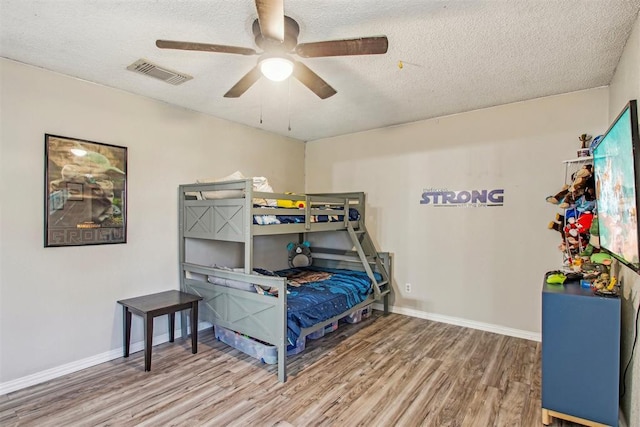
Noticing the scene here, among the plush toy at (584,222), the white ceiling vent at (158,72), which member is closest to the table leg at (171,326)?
the white ceiling vent at (158,72)

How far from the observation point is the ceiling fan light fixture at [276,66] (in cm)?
A: 195

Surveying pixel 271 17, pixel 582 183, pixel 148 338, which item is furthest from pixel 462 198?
pixel 148 338

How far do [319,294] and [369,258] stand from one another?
1.27 metres

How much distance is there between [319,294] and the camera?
3.39m

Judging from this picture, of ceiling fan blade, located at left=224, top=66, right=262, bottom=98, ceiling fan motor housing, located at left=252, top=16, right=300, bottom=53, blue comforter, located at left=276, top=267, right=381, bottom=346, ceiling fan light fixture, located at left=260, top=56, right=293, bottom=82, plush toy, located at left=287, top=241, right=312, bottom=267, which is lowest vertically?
blue comforter, located at left=276, top=267, right=381, bottom=346

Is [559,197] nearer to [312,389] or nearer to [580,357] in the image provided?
[580,357]

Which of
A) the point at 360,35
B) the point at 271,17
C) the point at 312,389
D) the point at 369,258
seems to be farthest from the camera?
the point at 369,258

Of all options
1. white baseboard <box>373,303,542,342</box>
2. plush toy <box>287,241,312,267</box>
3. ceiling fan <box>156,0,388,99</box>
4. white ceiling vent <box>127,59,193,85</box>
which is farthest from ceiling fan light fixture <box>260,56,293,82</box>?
white baseboard <box>373,303,542,342</box>

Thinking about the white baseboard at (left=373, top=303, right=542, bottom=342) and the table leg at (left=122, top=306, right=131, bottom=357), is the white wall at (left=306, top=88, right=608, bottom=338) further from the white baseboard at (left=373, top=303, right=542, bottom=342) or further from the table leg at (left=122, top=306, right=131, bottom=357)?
the table leg at (left=122, top=306, right=131, bottom=357)

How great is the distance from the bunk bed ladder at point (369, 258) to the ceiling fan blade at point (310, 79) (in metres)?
2.04

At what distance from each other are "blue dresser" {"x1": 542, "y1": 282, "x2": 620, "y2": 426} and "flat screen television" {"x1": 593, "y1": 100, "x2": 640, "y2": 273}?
0.39m

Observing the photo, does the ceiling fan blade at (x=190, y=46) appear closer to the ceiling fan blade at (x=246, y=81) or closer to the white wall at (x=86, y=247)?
the ceiling fan blade at (x=246, y=81)

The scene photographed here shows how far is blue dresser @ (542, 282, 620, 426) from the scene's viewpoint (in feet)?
6.39

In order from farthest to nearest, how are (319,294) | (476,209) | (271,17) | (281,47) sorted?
(476,209) → (319,294) → (281,47) → (271,17)
